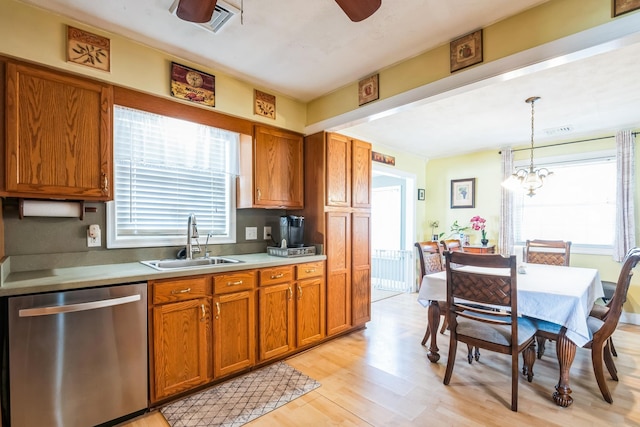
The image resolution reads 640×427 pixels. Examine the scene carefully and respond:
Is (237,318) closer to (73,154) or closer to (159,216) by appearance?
(159,216)

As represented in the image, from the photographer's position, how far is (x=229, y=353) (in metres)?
2.37

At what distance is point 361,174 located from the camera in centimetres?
355

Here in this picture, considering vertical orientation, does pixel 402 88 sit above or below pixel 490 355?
above

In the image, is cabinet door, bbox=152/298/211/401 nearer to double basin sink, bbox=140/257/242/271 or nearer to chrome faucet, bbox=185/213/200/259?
double basin sink, bbox=140/257/242/271

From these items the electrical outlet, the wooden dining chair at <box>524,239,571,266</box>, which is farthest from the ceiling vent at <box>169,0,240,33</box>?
the wooden dining chair at <box>524,239,571,266</box>

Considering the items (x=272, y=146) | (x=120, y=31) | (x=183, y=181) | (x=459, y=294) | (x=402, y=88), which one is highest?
(x=120, y=31)

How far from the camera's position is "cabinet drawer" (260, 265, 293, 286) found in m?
2.59

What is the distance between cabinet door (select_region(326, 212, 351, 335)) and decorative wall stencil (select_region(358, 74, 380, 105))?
1159mm

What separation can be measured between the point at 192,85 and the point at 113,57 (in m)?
0.54

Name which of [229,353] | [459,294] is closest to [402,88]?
[459,294]

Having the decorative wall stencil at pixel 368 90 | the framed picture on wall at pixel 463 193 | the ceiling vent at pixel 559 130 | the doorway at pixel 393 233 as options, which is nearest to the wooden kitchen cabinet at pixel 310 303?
the decorative wall stencil at pixel 368 90

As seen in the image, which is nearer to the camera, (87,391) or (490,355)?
(87,391)

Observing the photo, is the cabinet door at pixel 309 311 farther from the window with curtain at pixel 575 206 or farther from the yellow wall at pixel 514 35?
the window with curtain at pixel 575 206

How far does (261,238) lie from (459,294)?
6.51 feet
